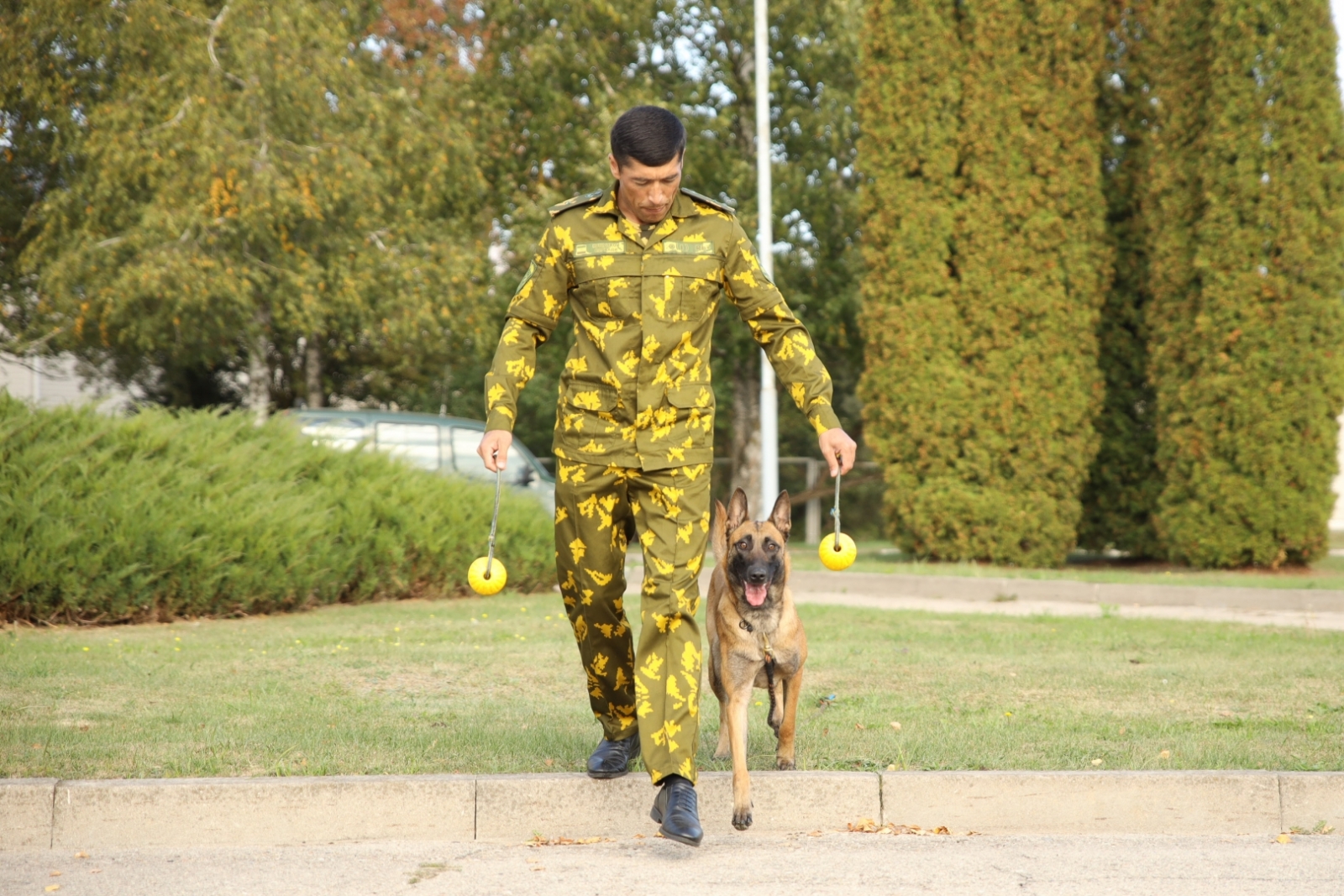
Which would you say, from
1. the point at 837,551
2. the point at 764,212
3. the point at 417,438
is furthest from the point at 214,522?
the point at 764,212

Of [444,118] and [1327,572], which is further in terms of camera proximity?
[444,118]

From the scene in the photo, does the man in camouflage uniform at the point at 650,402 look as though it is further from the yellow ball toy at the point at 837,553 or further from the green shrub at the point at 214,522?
the green shrub at the point at 214,522

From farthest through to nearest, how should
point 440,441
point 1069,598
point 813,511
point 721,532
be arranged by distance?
point 813,511, point 440,441, point 1069,598, point 721,532

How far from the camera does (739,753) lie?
4742mm

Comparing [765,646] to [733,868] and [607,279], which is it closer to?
→ [733,868]

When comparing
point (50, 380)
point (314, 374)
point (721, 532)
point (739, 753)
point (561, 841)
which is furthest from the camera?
point (50, 380)

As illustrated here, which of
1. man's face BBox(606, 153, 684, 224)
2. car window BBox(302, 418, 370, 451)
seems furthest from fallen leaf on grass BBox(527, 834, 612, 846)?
car window BBox(302, 418, 370, 451)

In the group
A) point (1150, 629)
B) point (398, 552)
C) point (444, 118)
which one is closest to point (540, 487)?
point (398, 552)

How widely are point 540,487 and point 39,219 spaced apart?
7.35m

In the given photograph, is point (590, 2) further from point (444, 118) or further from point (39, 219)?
point (39, 219)

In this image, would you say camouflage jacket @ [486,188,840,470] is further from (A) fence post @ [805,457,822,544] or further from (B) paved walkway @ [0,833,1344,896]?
(A) fence post @ [805,457,822,544]

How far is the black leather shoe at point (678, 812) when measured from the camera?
171 inches

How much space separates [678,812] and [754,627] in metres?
0.90

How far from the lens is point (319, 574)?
38.8 feet
